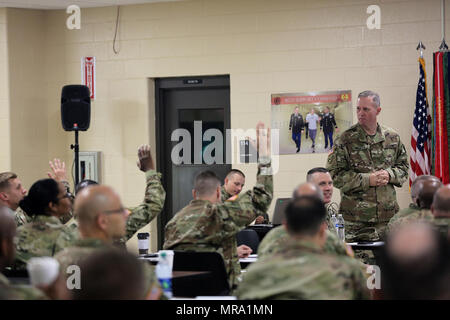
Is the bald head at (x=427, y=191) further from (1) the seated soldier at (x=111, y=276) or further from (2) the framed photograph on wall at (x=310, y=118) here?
(2) the framed photograph on wall at (x=310, y=118)

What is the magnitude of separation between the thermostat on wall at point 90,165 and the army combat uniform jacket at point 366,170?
3070mm

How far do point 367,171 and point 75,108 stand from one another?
10.8 feet

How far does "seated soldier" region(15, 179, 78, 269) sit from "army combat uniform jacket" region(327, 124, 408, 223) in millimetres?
2653

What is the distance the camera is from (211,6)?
751 centimetres

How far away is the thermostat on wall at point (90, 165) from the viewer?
25.5ft

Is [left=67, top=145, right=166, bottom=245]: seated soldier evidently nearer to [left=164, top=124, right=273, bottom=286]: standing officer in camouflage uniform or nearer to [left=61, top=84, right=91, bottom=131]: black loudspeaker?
[left=164, top=124, right=273, bottom=286]: standing officer in camouflage uniform

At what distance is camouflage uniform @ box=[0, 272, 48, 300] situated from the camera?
2150mm

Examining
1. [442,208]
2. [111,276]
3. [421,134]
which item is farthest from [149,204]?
[421,134]

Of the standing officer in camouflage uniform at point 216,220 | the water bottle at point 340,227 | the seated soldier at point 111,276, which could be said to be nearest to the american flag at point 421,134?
the water bottle at point 340,227

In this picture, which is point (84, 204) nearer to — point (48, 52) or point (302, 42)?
point (302, 42)

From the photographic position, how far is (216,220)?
13.5 feet

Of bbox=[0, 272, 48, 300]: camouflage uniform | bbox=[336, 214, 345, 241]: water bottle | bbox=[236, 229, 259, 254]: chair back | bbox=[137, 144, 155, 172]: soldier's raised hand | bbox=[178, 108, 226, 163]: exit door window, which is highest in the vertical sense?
bbox=[178, 108, 226, 163]: exit door window

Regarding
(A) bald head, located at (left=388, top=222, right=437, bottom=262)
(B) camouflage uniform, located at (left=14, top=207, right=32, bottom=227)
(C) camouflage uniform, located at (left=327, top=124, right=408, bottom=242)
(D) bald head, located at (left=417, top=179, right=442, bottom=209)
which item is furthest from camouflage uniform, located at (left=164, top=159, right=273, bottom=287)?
(A) bald head, located at (left=388, top=222, right=437, bottom=262)
